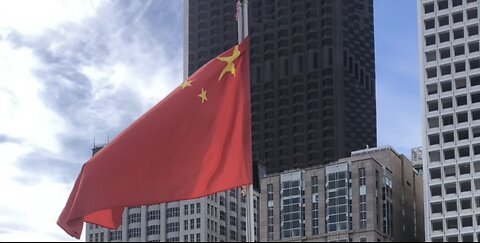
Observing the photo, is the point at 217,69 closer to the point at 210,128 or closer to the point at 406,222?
the point at 210,128

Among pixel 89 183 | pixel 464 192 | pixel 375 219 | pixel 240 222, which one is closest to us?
pixel 89 183

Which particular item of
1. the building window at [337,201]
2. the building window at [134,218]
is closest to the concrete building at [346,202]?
the building window at [337,201]

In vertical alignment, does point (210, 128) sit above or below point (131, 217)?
below

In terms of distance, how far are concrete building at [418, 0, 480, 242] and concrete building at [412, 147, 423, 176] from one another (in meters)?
28.2

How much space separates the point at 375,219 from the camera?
15338 cm

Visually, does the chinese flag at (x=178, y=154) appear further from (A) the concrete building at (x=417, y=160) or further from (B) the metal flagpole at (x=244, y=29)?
(A) the concrete building at (x=417, y=160)

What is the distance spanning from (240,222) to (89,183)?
A: 472ft

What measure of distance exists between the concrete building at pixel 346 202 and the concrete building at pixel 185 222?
4.19m

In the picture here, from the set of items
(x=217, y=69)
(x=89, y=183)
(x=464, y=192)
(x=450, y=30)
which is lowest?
(x=89, y=183)

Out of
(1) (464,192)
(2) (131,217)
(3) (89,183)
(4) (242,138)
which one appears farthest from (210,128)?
(2) (131,217)

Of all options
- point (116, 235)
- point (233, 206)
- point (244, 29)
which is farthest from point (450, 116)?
point (244, 29)

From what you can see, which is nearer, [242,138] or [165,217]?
[242,138]

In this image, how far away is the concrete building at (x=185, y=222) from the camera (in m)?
168

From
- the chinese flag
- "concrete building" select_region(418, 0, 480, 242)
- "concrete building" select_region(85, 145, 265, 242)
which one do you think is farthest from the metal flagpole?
"concrete building" select_region(85, 145, 265, 242)
